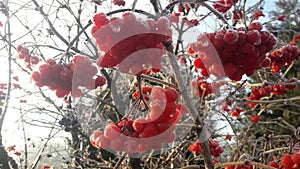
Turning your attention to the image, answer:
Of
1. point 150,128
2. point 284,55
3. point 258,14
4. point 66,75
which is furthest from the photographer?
point 258,14

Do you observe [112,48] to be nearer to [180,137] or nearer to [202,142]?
[202,142]

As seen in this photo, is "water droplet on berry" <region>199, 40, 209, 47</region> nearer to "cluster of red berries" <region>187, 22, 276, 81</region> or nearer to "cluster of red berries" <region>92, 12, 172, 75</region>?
"cluster of red berries" <region>187, 22, 276, 81</region>

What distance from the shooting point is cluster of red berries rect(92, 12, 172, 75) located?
936 millimetres

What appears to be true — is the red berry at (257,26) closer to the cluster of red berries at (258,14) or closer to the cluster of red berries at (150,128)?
the cluster of red berries at (150,128)

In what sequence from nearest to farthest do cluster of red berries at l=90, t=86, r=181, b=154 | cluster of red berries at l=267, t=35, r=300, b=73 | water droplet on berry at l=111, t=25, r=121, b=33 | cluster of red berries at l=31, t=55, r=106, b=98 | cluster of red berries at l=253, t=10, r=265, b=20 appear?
water droplet on berry at l=111, t=25, r=121, b=33
cluster of red berries at l=90, t=86, r=181, b=154
cluster of red berries at l=31, t=55, r=106, b=98
cluster of red berries at l=267, t=35, r=300, b=73
cluster of red berries at l=253, t=10, r=265, b=20

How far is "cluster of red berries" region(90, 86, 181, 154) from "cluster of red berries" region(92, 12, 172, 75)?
A: 0.13 m

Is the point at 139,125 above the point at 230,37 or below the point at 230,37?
below

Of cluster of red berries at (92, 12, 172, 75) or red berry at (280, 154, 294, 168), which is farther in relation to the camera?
red berry at (280, 154, 294, 168)

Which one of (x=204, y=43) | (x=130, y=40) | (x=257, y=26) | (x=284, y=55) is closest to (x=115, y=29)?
(x=130, y=40)

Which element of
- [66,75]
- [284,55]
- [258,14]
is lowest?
[284,55]

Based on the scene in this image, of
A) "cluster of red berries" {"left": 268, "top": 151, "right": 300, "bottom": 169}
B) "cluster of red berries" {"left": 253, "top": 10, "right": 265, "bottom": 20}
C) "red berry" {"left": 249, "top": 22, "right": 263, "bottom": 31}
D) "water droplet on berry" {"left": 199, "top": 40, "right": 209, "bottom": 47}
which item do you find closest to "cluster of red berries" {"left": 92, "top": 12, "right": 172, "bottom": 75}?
"water droplet on berry" {"left": 199, "top": 40, "right": 209, "bottom": 47}

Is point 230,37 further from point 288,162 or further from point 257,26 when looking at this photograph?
point 288,162

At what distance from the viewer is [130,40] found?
0.94 meters

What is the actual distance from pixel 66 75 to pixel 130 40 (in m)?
0.32
